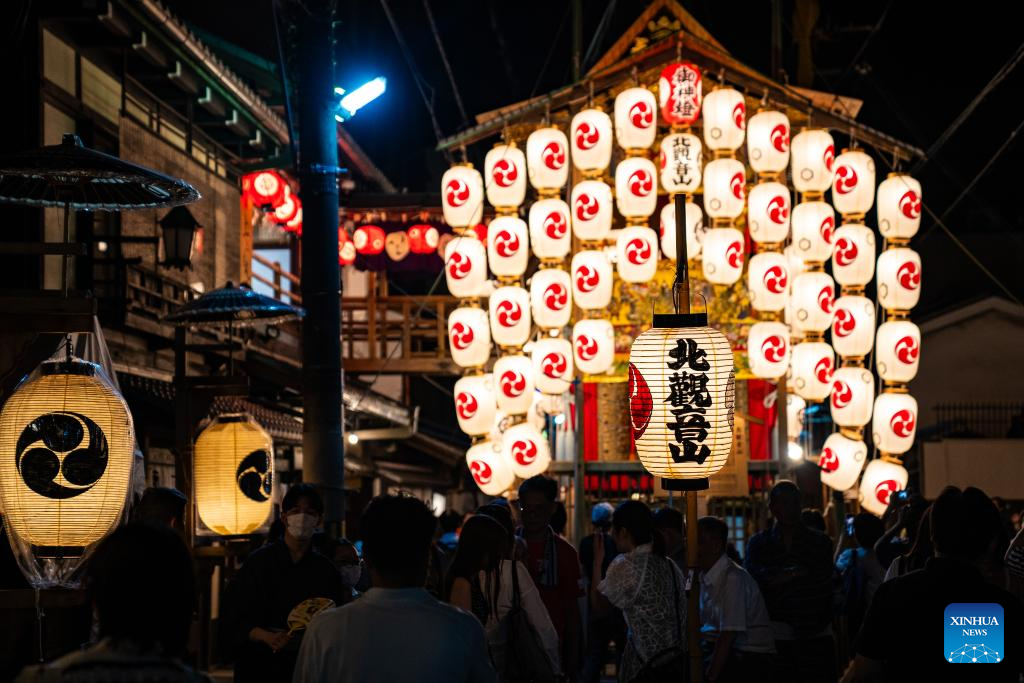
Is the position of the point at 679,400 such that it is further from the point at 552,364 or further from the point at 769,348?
the point at 769,348

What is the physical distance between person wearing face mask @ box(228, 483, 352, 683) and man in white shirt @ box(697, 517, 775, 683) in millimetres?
2603

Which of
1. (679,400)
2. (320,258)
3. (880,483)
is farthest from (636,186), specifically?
(679,400)

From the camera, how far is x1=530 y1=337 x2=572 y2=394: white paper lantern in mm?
18656

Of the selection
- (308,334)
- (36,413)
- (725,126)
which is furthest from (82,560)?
(725,126)

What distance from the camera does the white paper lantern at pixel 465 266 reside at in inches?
732

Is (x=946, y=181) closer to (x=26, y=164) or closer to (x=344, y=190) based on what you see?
(x=344, y=190)

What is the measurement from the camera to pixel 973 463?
2478 cm

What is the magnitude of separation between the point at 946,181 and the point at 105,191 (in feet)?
107

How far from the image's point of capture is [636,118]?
18969 mm

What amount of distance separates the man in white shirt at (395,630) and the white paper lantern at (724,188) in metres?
15.1

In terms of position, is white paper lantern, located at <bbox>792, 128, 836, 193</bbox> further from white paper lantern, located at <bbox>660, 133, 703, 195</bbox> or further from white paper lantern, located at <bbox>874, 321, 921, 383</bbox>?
white paper lantern, located at <bbox>874, 321, 921, 383</bbox>

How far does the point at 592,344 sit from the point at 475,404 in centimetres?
200

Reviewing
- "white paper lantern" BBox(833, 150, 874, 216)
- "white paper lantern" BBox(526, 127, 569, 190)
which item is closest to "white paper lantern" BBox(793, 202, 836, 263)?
Result: "white paper lantern" BBox(833, 150, 874, 216)

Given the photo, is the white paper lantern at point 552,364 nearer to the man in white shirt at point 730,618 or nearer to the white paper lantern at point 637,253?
the white paper lantern at point 637,253
